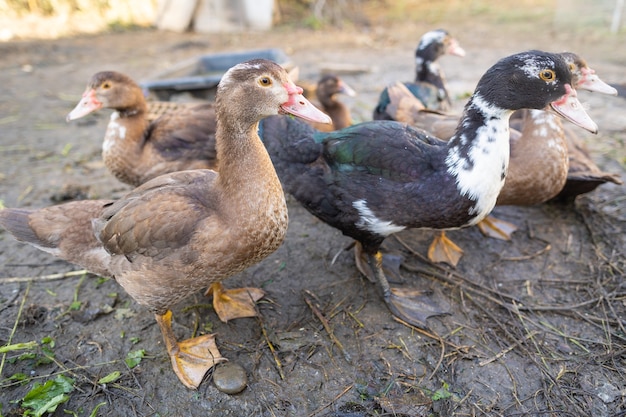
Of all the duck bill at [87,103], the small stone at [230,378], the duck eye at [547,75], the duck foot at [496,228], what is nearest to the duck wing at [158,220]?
the small stone at [230,378]

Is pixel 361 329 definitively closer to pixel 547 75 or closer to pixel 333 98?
pixel 547 75

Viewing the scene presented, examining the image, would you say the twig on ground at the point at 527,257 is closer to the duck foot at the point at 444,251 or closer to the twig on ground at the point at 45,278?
the duck foot at the point at 444,251

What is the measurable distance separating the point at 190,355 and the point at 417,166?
177 centimetres

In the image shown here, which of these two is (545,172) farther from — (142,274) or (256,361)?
(142,274)

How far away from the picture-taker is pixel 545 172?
3.36 m

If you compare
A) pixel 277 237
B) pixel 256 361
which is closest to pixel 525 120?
pixel 277 237

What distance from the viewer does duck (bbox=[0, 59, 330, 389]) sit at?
236 cm

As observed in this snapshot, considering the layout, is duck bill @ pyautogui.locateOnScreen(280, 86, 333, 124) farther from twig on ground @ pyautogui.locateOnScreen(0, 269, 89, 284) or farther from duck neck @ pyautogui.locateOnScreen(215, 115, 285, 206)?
twig on ground @ pyautogui.locateOnScreen(0, 269, 89, 284)

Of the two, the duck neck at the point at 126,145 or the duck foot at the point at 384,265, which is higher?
the duck neck at the point at 126,145

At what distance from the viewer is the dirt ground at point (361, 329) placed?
8.08 feet

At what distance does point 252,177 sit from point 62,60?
8.84 m

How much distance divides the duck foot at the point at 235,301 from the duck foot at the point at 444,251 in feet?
4.40

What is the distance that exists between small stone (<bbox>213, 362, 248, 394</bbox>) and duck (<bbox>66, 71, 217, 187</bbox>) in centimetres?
170

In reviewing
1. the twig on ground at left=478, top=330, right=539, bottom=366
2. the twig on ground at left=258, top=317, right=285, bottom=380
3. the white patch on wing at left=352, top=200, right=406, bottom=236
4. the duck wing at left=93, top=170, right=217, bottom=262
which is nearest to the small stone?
the twig on ground at left=258, top=317, right=285, bottom=380
